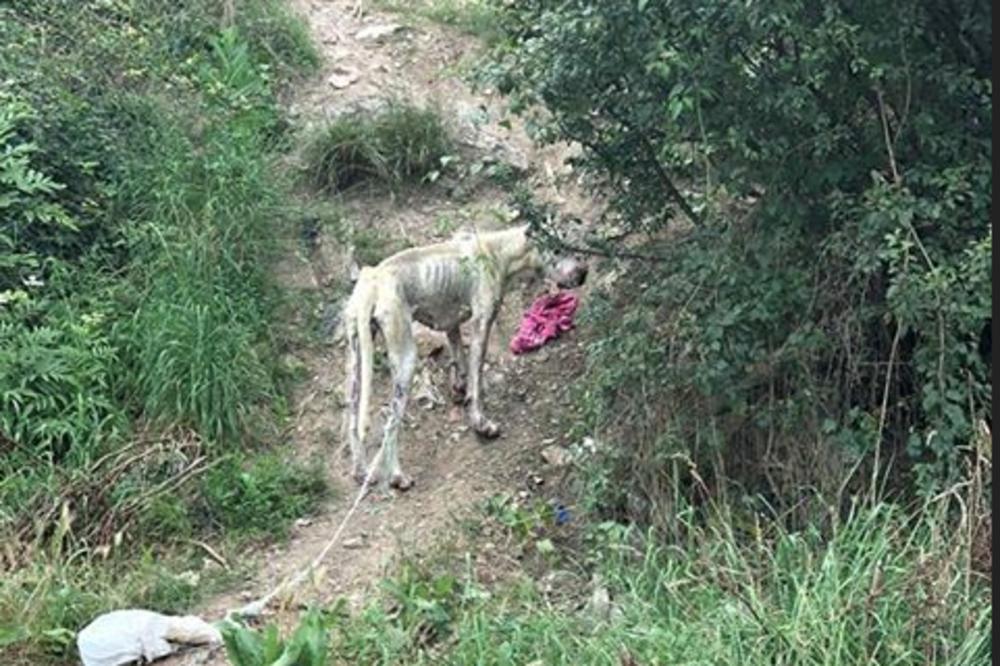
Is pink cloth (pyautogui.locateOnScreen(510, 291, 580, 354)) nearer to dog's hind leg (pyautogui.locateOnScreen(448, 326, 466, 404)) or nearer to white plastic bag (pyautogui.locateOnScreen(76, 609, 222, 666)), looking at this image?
dog's hind leg (pyautogui.locateOnScreen(448, 326, 466, 404))

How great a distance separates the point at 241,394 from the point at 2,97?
224cm

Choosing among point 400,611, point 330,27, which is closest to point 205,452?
point 400,611

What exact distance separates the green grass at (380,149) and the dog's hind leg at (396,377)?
2.22 meters

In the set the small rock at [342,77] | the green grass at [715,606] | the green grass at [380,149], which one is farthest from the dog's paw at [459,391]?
the small rock at [342,77]

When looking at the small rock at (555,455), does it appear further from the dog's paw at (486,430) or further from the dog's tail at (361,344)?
the dog's tail at (361,344)

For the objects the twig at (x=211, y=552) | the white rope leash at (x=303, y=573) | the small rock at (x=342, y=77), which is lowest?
the twig at (x=211, y=552)

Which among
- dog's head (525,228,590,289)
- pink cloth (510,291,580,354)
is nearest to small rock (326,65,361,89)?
pink cloth (510,291,580,354)

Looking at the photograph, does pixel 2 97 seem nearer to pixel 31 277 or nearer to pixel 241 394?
pixel 31 277

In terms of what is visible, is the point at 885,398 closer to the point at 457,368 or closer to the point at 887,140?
the point at 887,140

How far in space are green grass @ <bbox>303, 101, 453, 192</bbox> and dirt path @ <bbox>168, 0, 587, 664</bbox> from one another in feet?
0.46

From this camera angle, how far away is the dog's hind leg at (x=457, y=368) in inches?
266

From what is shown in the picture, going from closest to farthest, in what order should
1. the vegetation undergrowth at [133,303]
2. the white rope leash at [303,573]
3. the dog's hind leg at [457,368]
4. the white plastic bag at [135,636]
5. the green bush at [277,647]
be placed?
the green bush at [277,647], the white plastic bag at [135,636], the white rope leash at [303,573], the vegetation undergrowth at [133,303], the dog's hind leg at [457,368]

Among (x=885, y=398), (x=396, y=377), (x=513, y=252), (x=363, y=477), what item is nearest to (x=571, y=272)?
(x=513, y=252)

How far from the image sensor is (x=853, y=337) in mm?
5352
